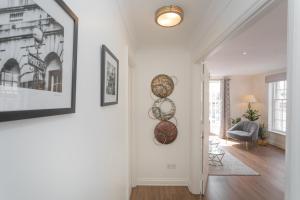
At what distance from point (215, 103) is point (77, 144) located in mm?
7293

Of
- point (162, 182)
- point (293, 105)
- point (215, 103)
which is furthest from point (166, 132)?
point (215, 103)

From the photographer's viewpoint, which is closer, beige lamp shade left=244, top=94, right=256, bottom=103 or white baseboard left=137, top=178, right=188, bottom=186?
white baseboard left=137, top=178, right=188, bottom=186

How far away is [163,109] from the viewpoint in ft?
10.7

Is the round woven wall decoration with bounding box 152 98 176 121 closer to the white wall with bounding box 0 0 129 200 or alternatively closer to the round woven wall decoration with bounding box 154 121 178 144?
the round woven wall decoration with bounding box 154 121 178 144

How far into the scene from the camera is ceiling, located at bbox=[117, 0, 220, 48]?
187cm

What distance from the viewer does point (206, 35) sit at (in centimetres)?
214

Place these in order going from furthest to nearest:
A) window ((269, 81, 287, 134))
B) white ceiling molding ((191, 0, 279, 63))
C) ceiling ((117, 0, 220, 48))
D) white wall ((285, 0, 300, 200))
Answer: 1. window ((269, 81, 287, 134))
2. ceiling ((117, 0, 220, 48))
3. white ceiling molding ((191, 0, 279, 63))
4. white wall ((285, 0, 300, 200))

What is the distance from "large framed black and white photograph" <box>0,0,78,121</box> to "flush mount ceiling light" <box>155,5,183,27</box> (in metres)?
1.42

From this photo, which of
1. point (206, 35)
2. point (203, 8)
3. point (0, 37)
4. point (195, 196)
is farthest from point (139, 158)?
point (0, 37)

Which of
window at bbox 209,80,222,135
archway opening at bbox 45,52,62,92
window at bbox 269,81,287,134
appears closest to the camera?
archway opening at bbox 45,52,62,92

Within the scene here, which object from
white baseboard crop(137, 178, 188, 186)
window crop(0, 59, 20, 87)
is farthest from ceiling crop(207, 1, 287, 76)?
white baseboard crop(137, 178, 188, 186)

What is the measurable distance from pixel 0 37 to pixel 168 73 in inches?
116

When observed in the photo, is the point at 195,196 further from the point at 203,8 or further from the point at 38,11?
the point at 38,11

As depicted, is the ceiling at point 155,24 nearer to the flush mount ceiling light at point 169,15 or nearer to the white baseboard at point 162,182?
the flush mount ceiling light at point 169,15
